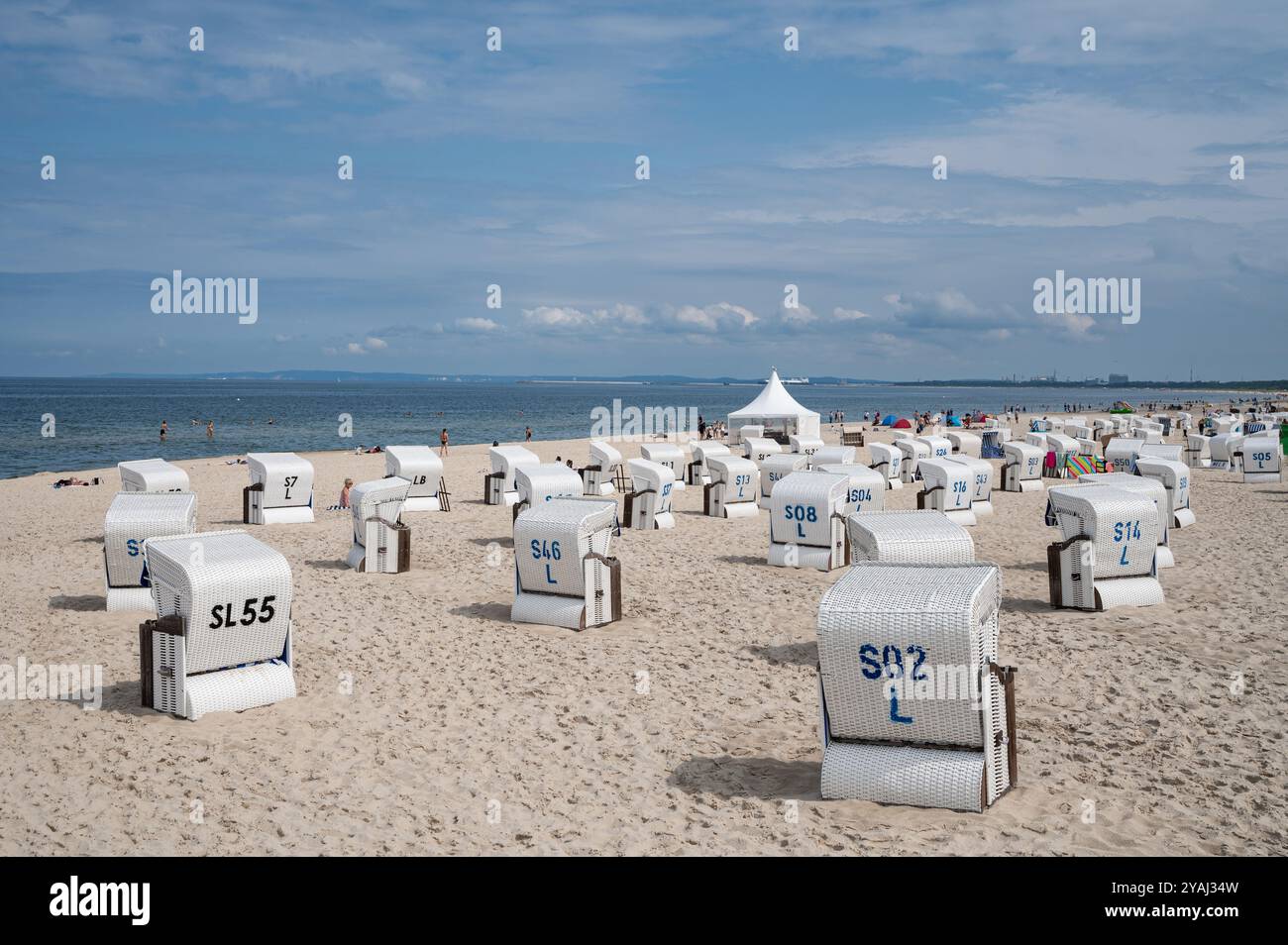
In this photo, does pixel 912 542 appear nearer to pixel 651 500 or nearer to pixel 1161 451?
pixel 651 500

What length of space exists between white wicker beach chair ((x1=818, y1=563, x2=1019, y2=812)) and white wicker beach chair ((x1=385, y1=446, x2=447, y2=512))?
1870cm

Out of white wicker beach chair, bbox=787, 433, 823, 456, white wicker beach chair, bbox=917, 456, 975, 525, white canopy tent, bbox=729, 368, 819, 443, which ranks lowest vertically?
white wicker beach chair, bbox=917, 456, 975, 525

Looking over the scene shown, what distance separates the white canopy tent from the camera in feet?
153

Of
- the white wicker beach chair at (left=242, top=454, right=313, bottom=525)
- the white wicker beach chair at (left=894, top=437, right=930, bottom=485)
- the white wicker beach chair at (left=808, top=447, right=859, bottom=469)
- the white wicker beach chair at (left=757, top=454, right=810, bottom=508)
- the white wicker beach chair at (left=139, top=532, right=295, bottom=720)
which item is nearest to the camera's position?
the white wicker beach chair at (left=139, top=532, right=295, bottom=720)

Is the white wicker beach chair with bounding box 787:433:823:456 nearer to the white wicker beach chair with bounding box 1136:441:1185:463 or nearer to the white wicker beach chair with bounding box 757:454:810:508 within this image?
the white wicker beach chair with bounding box 757:454:810:508

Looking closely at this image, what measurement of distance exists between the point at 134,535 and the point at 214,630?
4.66 meters

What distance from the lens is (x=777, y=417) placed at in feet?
153

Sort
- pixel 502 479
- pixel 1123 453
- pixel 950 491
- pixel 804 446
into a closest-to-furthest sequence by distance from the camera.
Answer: pixel 950 491 → pixel 502 479 → pixel 1123 453 → pixel 804 446

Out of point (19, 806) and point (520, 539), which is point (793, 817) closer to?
point (19, 806)

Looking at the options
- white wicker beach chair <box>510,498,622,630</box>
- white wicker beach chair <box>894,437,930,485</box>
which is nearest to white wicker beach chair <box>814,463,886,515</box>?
white wicker beach chair <box>510,498,622,630</box>

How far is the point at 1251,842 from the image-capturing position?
6465 mm

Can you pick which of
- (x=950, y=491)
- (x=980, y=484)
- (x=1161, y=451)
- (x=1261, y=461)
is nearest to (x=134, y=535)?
(x=950, y=491)

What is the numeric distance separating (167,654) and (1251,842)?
344 inches

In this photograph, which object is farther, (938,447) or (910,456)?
(938,447)
